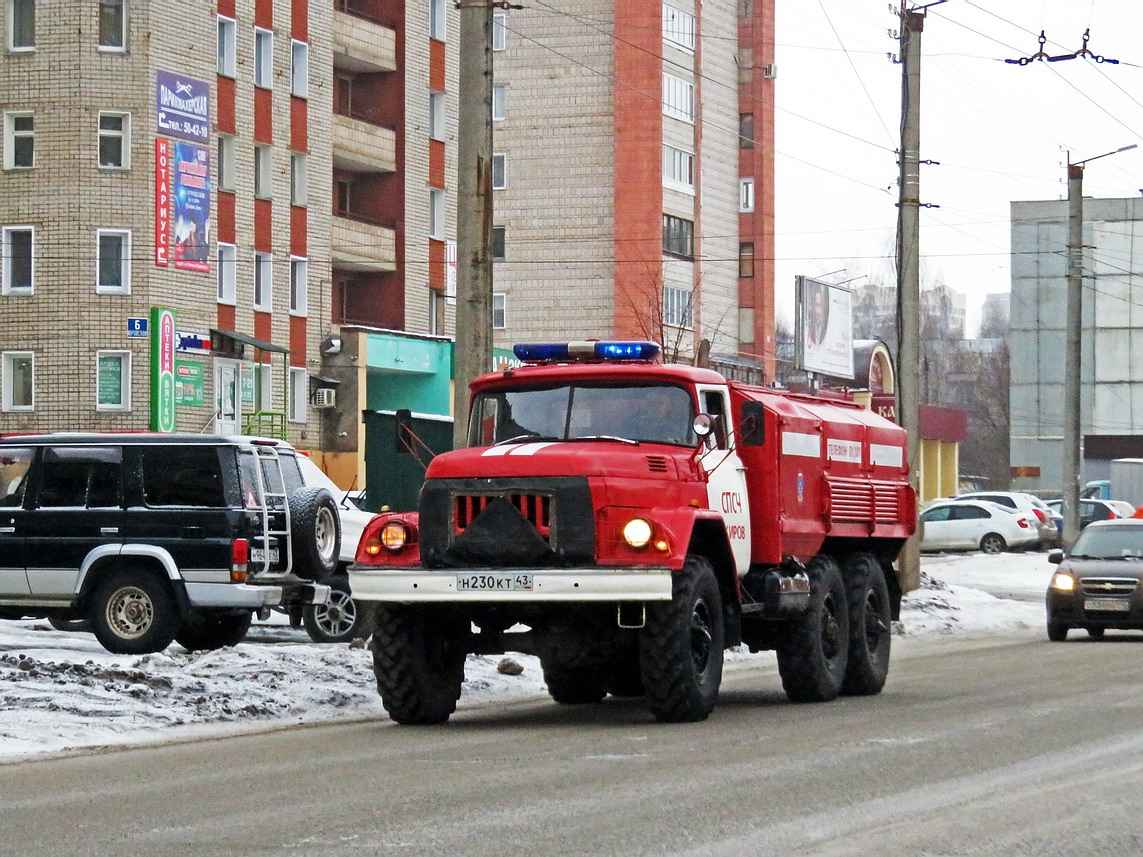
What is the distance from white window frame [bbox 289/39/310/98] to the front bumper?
4070 cm

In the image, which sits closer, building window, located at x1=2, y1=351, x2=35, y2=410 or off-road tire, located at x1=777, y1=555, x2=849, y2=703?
off-road tire, located at x1=777, y1=555, x2=849, y2=703

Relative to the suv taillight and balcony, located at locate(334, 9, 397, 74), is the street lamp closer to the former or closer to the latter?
balcony, located at locate(334, 9, 397, 74)

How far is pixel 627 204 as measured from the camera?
2847 inches

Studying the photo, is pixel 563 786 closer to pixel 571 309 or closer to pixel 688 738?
pixel 688 738

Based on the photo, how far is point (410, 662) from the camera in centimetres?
1393

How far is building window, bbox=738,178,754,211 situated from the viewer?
8019 cm

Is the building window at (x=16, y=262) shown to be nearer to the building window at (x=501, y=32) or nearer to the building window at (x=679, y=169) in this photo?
the building window at (x=501, y=32)

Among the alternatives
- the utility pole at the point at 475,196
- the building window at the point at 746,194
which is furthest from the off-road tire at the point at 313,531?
the building window at the point at 746,194

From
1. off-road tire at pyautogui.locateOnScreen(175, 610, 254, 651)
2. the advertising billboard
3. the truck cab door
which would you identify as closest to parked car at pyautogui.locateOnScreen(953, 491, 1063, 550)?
the advertising billboard

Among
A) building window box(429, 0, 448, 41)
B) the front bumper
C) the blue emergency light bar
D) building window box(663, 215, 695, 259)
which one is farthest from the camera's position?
building window box(663, 215, 695, 259)

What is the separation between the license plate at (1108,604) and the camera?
24.3 m

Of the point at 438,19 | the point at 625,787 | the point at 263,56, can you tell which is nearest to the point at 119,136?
the point at 263,56

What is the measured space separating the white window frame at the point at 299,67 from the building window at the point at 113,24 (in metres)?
6.61

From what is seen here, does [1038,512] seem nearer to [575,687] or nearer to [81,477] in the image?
[81,477]
